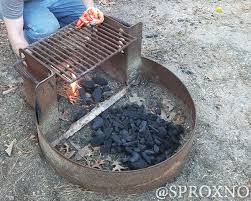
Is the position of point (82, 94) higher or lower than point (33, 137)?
higher

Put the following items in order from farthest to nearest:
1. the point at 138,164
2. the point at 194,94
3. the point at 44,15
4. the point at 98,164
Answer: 1. the point at 44,15
2. the point at 194,94
3. the point at 98,164
4. the point at 138,164

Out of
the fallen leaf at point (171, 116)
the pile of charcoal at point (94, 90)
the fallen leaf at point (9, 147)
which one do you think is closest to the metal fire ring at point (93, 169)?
the fallen leaf at point (9, 147)

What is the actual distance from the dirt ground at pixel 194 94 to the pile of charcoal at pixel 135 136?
0.24 m

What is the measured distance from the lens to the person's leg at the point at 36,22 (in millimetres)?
3994

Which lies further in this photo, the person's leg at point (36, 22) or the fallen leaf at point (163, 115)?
the person's leg at point (36, 22)

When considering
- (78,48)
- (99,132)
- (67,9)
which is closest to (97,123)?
(99,132)

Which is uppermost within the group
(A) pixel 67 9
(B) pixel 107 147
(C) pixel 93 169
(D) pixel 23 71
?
(D) pixel 23 71

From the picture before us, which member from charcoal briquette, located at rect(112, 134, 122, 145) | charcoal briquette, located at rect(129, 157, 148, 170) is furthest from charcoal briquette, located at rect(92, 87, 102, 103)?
charcoal briquette, located at rect(129, 157, 148, 170)

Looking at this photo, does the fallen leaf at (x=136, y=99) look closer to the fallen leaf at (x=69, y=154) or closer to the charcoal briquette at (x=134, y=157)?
the charcoal briquette at (x=134, y=157)

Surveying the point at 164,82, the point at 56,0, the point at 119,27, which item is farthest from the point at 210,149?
the point at 56,0

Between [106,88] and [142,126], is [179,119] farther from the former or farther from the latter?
[106,88]

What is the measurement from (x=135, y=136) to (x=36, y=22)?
1.71m

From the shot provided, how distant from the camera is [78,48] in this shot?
10.6 ft

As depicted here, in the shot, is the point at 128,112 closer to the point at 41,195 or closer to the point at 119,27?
the point at 119,27
